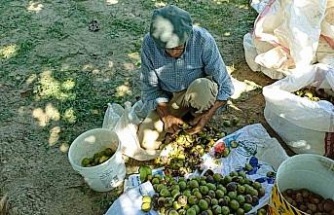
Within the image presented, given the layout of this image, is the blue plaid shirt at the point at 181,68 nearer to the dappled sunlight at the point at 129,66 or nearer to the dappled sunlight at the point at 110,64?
the dappled sunlight at the point at 129,66

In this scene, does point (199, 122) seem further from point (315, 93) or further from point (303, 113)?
point (315, 93)

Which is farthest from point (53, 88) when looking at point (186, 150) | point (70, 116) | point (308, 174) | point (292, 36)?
point (308, 174)

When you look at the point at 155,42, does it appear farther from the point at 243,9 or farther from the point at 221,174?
the point at 243,9

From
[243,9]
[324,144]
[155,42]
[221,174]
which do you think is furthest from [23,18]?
[324,144]

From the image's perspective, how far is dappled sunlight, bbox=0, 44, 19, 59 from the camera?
3.56 meters

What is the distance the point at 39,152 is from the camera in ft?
9.04

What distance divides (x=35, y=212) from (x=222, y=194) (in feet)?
3.45

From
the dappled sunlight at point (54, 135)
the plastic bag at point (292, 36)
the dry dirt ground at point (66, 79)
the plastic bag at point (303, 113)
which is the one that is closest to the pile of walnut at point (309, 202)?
the plastic bag at point (303, 113)

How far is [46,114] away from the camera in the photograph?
3.02 metres

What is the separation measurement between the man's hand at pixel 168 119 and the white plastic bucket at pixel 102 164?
287 millimetres

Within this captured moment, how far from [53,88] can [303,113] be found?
180 cm

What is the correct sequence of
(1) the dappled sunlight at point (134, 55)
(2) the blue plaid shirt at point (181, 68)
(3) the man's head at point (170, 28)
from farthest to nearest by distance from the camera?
(1) the dappled sunlight at point (134, 55) → (2) the blue plaid shirt at point (181, 68) → (3) the man's head at point (170, 28)

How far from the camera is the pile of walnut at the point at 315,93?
252 centimetres

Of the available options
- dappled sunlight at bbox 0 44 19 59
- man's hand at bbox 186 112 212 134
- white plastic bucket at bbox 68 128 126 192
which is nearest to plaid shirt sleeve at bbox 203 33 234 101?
man's hand at bbox 186 112 212 134
